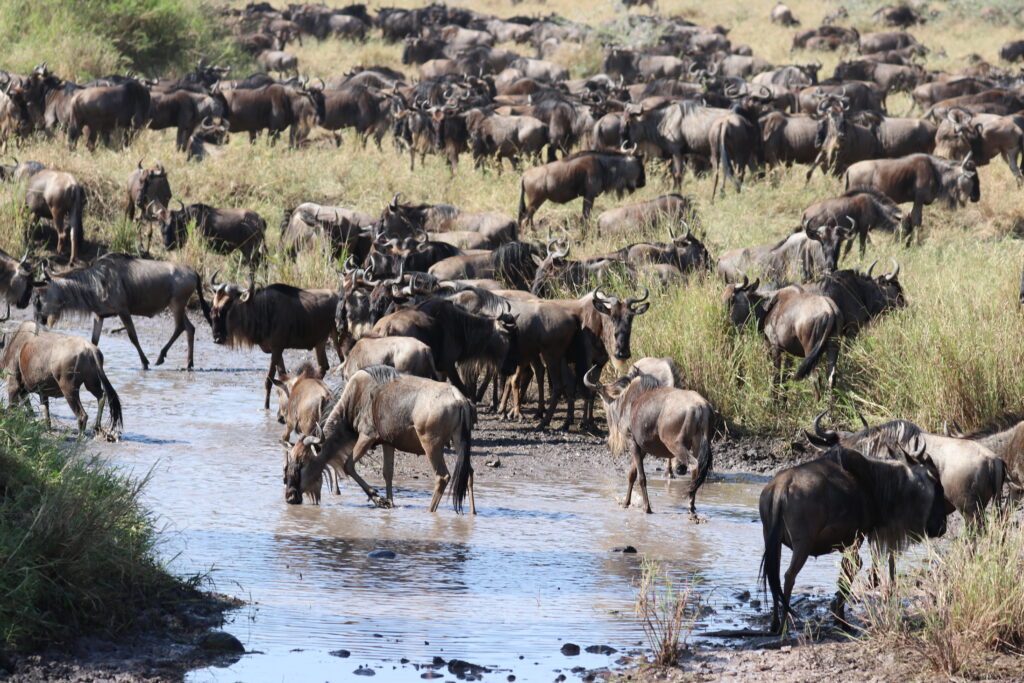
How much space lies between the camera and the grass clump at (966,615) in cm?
514

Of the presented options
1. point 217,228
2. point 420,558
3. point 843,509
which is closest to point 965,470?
point 843,509

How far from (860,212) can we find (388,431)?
8.73m

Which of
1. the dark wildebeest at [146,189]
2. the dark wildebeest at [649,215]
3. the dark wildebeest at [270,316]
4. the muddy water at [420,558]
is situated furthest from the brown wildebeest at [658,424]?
the dark wildebeest at [146,189]

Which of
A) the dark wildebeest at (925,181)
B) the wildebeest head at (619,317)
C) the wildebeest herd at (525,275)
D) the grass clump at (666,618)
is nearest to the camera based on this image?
the grass clump at (666,618)

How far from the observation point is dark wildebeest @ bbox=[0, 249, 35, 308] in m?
12.4

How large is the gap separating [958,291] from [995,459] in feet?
12.7

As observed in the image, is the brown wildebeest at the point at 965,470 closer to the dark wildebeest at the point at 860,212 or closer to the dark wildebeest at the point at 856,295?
the dark wildebeest at the point at 856,295

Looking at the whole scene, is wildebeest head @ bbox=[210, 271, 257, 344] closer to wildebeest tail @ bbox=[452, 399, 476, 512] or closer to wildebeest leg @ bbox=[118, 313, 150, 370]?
wildebeest leg @ bbox=[118, 313, 150, 370]

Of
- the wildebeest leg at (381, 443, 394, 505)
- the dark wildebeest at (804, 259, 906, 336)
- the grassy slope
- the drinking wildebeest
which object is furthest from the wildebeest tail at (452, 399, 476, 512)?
the drinking wildebeest

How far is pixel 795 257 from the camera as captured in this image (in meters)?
13.1

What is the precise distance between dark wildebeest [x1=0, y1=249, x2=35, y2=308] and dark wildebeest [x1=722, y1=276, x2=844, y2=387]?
20.4ft

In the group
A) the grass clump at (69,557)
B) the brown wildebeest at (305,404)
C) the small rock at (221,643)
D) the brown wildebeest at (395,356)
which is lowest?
the brown wildebeest at (305,404)

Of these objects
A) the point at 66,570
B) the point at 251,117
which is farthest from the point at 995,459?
the point at 251,117

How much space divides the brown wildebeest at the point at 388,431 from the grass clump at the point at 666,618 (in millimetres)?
1788
